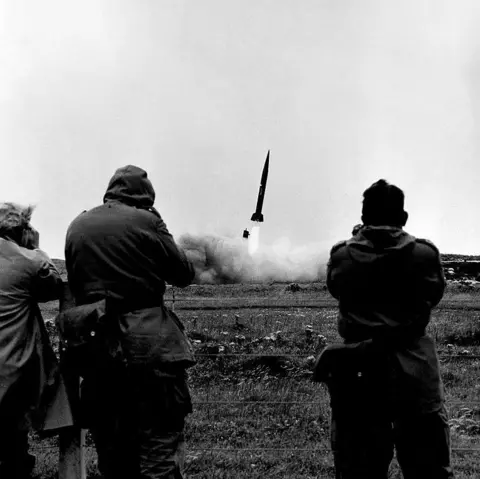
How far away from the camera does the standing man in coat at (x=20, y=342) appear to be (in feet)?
17.5

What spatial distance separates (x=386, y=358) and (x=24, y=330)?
2676 mm

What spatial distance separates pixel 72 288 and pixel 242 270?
42102 mm

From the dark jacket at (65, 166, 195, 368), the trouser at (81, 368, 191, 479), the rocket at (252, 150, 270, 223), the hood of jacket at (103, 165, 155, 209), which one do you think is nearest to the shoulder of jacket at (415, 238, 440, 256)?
the dark jacket at (65, 166, 195, 368)

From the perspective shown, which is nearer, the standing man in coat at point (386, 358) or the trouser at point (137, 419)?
the standing man in coat at point (386, 358)

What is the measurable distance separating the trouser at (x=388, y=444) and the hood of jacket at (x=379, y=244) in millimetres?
997

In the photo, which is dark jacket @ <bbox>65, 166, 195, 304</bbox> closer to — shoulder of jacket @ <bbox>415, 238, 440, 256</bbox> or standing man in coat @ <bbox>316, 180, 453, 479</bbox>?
standing man in coat @ <bbox>316, 180, 453, 479</bbox>

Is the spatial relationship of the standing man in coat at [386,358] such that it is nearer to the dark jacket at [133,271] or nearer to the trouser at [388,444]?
the trouser at [388,444]

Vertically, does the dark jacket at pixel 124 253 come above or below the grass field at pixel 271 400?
above

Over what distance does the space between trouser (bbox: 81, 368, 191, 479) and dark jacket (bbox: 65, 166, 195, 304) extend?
22.0 inches

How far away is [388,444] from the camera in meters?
4.64

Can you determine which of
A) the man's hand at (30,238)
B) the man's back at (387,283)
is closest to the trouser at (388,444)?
the man's back at (387,283)

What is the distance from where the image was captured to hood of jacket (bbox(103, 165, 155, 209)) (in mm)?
5160

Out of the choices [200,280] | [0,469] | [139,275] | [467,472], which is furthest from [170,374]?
[200,280]

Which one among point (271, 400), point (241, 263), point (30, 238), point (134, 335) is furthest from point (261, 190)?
point (134, 335)
